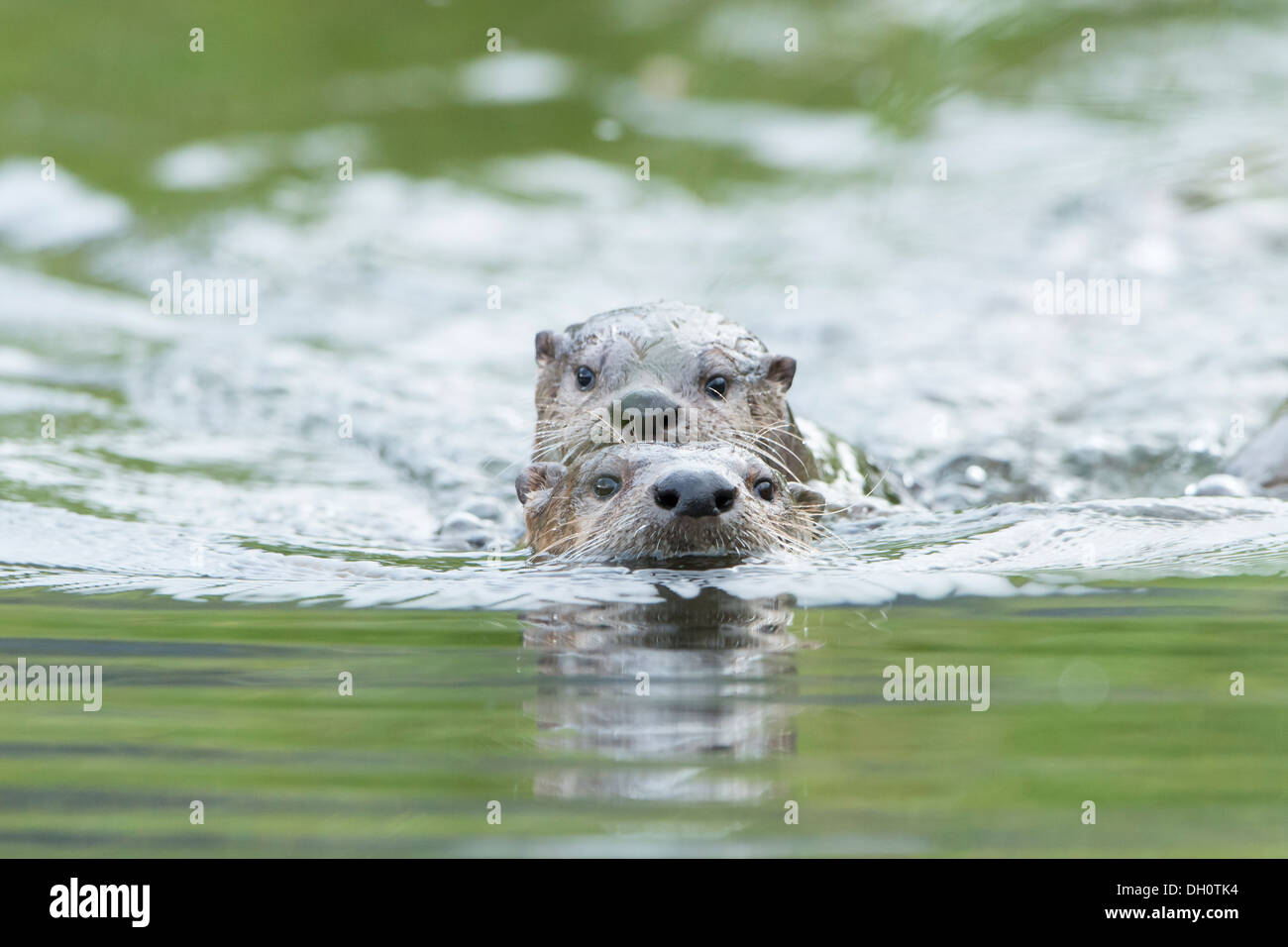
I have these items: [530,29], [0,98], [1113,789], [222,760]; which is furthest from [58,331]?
[1113,789]

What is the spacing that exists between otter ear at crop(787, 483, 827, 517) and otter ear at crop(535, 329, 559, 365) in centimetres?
109

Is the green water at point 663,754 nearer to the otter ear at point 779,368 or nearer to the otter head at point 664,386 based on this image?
the otter head at point 664,386

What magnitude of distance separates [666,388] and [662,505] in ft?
3.43

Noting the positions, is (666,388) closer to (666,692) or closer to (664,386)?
(664,386)

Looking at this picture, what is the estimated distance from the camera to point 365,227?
11.9 metres

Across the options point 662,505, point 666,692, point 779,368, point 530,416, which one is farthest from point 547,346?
point 666,692

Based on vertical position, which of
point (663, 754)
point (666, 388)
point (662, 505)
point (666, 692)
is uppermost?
point (666, 388)

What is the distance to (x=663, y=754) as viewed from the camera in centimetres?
257

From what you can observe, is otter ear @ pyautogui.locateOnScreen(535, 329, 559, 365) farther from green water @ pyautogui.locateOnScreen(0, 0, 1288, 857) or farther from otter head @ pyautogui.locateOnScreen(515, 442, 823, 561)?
otter head @ pyautogui.locateOnScreen(515, 442, 823, 561)

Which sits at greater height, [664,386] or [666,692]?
[664,386]

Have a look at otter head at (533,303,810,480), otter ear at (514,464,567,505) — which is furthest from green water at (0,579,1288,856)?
otter head at (533,303,810,480)

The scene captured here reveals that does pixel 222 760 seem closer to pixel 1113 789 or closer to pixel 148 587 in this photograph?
pixel 1113 789

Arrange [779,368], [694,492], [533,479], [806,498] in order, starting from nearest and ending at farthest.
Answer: [694,492], [533,479], [806,498], [779,368]
